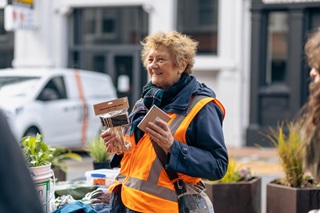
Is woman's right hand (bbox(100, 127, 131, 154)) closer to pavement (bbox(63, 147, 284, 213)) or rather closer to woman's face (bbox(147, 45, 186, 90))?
woman's face (bbox(147, 45, 186, 90))

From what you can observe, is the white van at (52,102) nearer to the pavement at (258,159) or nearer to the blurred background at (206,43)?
the pavement at (258,159)

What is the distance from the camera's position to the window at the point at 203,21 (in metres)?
15.6

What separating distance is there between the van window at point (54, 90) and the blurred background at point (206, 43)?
11.0 feet

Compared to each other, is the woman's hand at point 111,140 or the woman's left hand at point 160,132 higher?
the woman's left hand at point 160,132

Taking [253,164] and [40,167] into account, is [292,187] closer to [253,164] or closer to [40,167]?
[40,167]

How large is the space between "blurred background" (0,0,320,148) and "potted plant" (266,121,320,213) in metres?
8.26

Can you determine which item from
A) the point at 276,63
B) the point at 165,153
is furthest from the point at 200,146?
the point at 276,63

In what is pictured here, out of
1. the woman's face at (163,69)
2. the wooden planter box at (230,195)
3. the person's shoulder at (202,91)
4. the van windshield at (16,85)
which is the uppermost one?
the woman's face at (163,69)

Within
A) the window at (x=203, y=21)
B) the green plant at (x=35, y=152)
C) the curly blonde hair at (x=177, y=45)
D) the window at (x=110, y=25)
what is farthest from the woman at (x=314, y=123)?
the window at (x=110, y=25)

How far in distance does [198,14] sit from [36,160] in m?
12.6

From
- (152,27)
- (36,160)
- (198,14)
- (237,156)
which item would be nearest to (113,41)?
(152,27)

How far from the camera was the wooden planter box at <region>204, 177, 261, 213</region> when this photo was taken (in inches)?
204

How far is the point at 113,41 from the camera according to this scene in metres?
17.0

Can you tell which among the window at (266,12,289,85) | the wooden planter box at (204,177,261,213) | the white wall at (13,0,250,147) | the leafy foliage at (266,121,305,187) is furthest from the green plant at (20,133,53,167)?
the window at (266,12,289,85)
